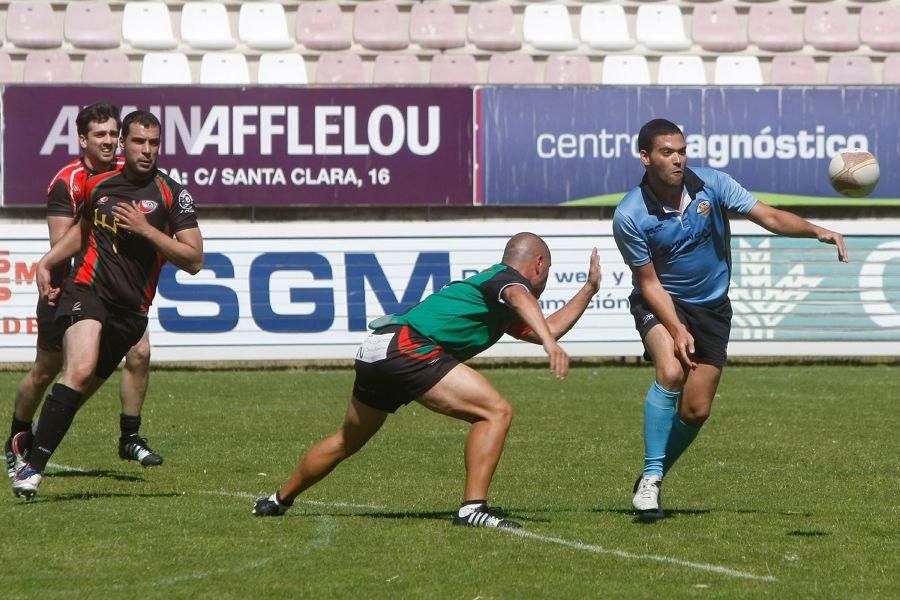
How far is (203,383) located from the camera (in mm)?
16688

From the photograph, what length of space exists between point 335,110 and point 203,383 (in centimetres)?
439

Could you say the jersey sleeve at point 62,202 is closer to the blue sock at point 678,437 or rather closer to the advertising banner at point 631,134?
the blue sock at point 678,437

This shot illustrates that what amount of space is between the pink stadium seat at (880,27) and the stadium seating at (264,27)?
331 inches

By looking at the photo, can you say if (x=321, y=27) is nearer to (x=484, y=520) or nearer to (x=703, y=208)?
(x=703, y=208)

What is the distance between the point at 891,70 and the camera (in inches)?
844

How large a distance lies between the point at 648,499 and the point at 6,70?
15.3 metres

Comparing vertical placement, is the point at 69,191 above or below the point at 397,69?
below

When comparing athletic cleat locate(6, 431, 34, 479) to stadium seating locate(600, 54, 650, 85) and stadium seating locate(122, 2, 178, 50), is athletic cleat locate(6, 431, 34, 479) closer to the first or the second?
stadium seating locate(122, 2, 178, 50)

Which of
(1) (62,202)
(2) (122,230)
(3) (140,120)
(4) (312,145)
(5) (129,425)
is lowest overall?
(5) (129,425)

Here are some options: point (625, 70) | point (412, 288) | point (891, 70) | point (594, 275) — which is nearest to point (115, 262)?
point (594, 275)

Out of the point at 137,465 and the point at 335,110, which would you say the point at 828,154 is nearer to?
the point at 335,110

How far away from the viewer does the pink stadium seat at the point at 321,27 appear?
2116 cm

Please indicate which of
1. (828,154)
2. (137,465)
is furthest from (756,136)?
(137,465)

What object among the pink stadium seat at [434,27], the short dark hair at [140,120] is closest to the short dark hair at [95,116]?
the short dark hair at [140,120]
